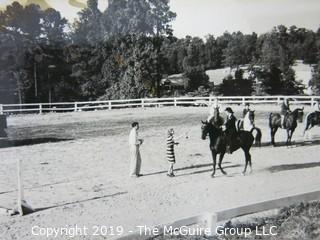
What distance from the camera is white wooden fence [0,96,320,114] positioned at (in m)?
6.99

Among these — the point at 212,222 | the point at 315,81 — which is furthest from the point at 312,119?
the point at 212,222

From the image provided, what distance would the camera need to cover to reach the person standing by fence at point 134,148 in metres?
7.00

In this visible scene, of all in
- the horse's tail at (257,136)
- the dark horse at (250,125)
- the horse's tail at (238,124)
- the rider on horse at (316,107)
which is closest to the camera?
the horse's tail at (257,136)

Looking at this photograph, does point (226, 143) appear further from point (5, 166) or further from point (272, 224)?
point (5, 166)

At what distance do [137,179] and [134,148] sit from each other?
57cm

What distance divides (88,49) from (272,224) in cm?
296

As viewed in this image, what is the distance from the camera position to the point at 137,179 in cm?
735

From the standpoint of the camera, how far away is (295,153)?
24.9ft

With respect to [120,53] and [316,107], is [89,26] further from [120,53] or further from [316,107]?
[316,107]

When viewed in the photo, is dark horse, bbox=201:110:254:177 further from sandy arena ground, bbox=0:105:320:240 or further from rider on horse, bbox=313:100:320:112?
rider on horse, bbox=313:100:320:112

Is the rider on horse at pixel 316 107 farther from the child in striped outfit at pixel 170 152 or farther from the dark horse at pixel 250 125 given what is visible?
the child in striped outfit at pixel 170 152

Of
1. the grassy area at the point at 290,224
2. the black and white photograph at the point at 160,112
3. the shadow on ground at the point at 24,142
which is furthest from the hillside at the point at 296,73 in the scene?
the shadow on ground at the point at 24,142

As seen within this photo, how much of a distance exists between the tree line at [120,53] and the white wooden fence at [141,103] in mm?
137

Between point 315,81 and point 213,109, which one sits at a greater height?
point 315,81
